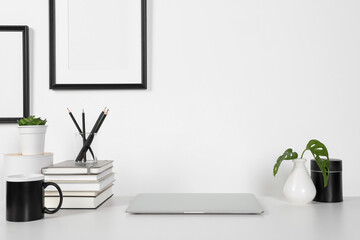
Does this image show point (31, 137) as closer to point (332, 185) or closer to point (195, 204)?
point (195, 204)

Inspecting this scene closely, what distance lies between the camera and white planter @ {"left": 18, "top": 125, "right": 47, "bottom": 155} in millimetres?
1165

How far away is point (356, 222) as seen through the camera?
92cm

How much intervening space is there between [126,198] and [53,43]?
60 cm

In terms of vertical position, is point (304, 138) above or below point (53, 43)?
below

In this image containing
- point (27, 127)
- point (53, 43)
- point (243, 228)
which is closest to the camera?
point (243, 228)

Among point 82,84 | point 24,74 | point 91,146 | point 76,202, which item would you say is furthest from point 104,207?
point 24,74

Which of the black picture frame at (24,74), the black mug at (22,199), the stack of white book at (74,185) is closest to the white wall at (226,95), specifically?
the black picture frame at (24,74)

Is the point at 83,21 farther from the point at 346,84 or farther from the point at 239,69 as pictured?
the point at 346,84

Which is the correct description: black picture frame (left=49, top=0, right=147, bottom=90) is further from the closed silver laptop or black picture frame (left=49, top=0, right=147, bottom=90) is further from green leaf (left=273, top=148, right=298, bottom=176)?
green leaf (left=273, top=148, right=298, bottom=176)

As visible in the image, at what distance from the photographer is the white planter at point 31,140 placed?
3.82 feet

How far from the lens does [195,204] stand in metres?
1.06

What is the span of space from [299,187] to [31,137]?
79 cm

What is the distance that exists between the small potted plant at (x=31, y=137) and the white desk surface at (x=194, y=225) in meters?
0.20

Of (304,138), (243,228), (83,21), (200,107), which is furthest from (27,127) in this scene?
(304,138)
